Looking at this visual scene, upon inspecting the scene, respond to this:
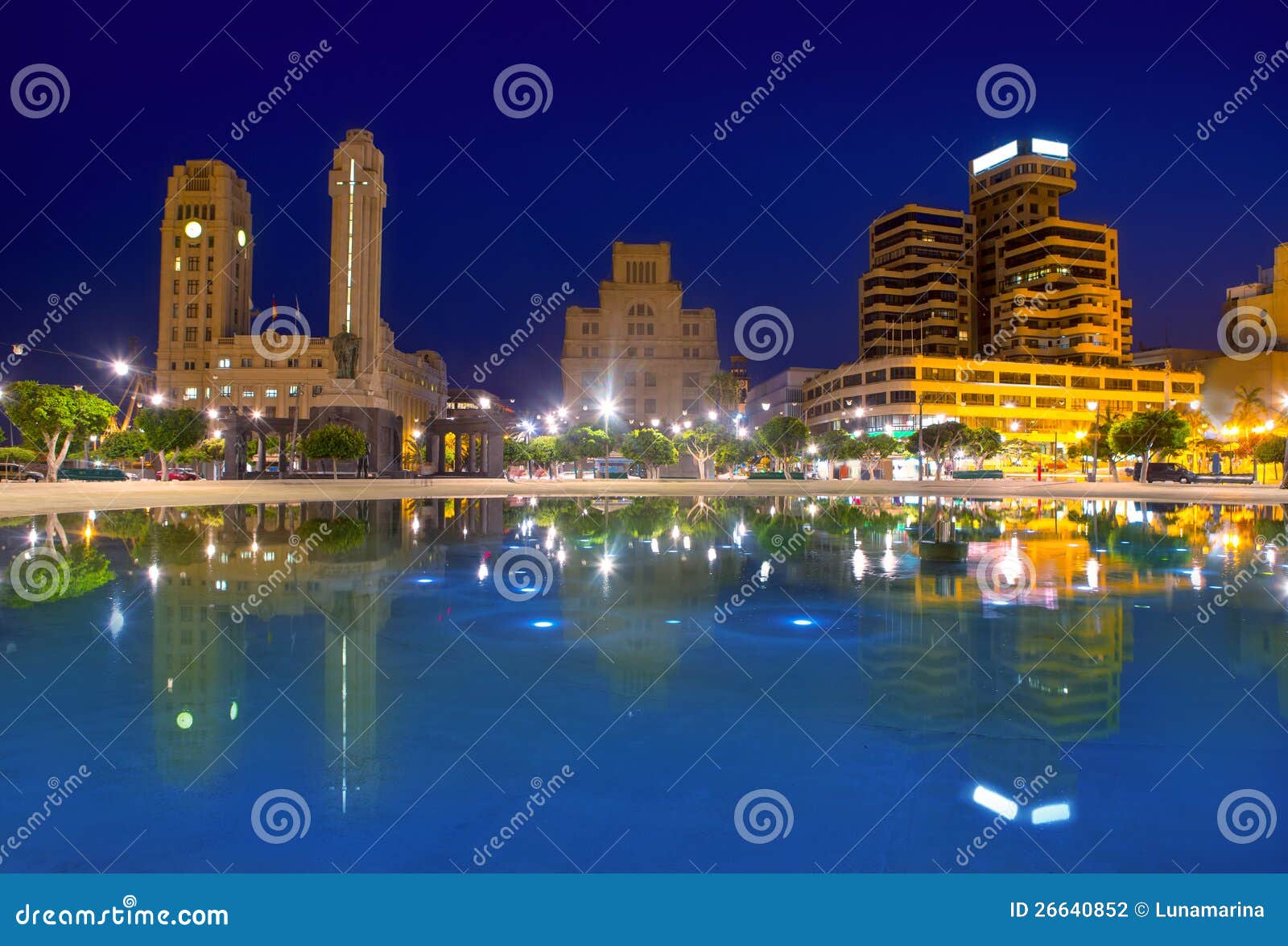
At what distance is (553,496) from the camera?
4631cm

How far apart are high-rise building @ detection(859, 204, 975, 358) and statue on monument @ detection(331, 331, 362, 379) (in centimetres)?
8876

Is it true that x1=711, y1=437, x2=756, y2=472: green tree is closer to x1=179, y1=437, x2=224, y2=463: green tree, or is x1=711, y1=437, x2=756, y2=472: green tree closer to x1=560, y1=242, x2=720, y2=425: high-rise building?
x1=560, y1=242, x2=720, y2=425: high-rise building

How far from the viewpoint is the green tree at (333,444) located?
63.4 metres

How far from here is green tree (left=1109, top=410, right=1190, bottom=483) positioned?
199 ft

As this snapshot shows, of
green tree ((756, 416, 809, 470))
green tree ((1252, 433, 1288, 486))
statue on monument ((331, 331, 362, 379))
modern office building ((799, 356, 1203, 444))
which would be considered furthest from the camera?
modern office building ((799, 356, 1203, 444))

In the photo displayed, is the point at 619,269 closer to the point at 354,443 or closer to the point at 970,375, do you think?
the point at 970,375

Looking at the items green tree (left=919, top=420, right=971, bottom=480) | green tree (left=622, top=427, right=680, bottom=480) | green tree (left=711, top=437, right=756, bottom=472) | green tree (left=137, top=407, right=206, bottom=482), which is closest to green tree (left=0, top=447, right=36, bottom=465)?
green tree (left=137, top=407, right=206, bottom=482)

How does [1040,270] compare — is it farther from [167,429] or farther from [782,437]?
[167,429]

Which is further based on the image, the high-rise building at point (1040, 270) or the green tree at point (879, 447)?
the high-rise building at point (1040, 270)

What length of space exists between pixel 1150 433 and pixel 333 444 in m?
60.5

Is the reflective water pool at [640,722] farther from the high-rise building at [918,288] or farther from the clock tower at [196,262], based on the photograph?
the clock tower at [196,262]

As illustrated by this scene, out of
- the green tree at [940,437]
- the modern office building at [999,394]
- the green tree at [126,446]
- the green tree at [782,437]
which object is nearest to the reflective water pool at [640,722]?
the green tree at [126,446]

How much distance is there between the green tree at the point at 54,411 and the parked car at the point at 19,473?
19203 millimetres

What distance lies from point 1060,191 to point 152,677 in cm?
16333
